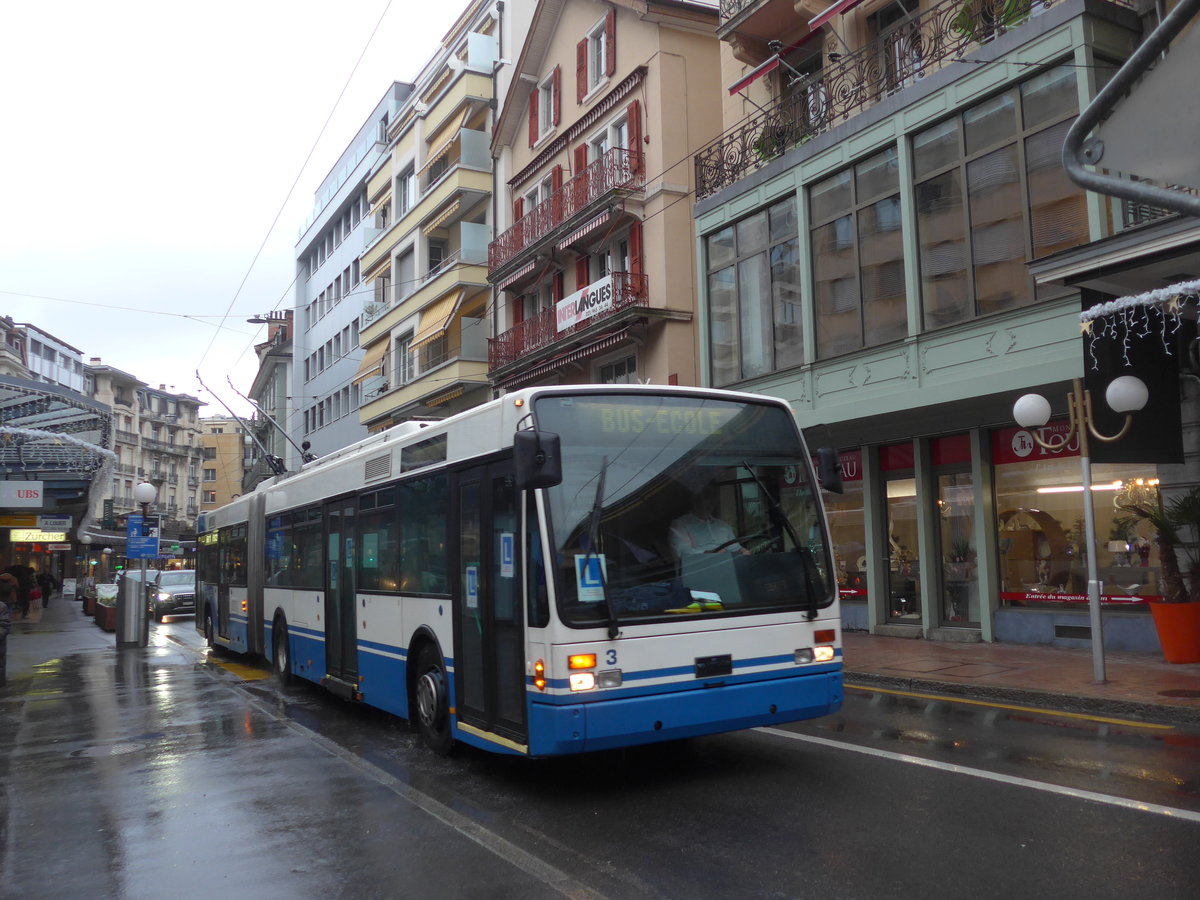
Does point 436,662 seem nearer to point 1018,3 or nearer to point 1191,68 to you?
point 1191,68

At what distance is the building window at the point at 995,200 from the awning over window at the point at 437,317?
1890cm

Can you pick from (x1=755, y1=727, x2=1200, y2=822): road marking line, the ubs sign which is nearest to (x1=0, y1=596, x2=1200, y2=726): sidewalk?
(x1=755, y1=727, x2=1200, y2=822): road marking line

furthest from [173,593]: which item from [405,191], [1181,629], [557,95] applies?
[1181,629]

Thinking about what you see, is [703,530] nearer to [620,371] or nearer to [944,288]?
[944,288]

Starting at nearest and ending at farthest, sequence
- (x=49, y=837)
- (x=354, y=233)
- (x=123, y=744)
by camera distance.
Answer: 1. (x=49, y=837)
2. (x=123, y=744)
3. (x=354, y=233)

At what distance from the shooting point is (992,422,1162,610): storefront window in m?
14.0

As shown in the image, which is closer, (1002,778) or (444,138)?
(1002,778)

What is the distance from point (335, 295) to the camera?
51.8 meters

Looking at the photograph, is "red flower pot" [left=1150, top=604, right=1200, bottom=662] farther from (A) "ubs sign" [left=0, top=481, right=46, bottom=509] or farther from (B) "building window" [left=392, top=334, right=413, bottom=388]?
(B) "building window" [left=392, top=334, right=413, bottom=388]

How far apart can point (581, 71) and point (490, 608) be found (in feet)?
73.1

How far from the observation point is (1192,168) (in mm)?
2328

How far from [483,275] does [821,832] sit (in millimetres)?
27727

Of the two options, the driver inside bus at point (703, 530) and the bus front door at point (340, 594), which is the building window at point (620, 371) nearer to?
the bus front door at point (340, 594)

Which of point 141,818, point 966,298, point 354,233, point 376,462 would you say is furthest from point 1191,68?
point 354,233
